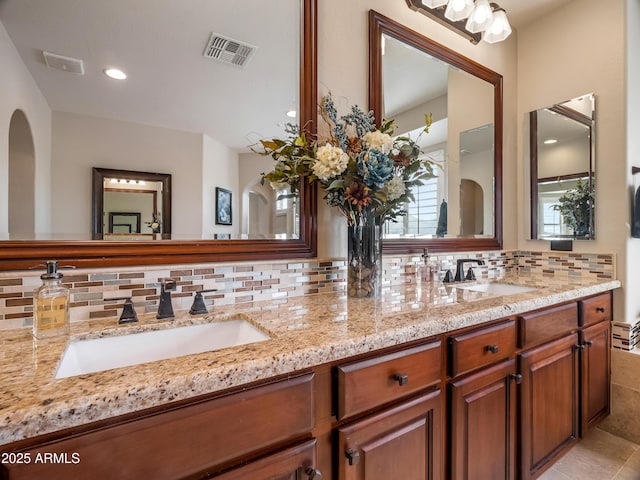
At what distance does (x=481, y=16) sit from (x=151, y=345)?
7.40 feet

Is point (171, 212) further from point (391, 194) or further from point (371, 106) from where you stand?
point (371, 106)

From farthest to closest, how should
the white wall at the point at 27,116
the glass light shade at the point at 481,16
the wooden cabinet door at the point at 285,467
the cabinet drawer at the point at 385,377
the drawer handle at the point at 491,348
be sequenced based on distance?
the glass light shade at the point at 481,16
the drawer handle at the point at 491,348
the white wall at the point at 27,116
the cabinet drawer at the point at 385,377
the wooden cabinet door at the point at 285,467

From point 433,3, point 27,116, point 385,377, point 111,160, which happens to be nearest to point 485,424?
point 385,377

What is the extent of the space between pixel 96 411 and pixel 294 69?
133cm

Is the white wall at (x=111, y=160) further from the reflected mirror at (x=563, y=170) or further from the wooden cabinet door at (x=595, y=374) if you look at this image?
the reflected mirror at (x=563, y=170)

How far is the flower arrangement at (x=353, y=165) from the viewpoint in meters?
1.15

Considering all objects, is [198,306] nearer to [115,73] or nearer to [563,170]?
[115,73]

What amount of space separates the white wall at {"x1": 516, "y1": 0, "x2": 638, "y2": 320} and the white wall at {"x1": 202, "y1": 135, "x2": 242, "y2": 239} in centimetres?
186

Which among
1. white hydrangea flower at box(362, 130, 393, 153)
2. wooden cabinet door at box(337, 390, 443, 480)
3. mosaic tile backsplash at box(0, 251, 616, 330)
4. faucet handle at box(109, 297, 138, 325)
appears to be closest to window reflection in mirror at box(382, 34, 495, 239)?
mosaic tile backsplash at box(0, 251, 616, 330)

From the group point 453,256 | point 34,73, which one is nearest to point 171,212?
point 34,73

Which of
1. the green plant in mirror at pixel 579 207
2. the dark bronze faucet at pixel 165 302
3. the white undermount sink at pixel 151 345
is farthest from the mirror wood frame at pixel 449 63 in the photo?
the dark bronze faucet at pixel 165 302

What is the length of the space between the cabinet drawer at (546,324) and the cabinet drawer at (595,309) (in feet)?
0.23

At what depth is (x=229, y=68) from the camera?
121 cm

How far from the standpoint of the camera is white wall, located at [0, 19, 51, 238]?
880mm
